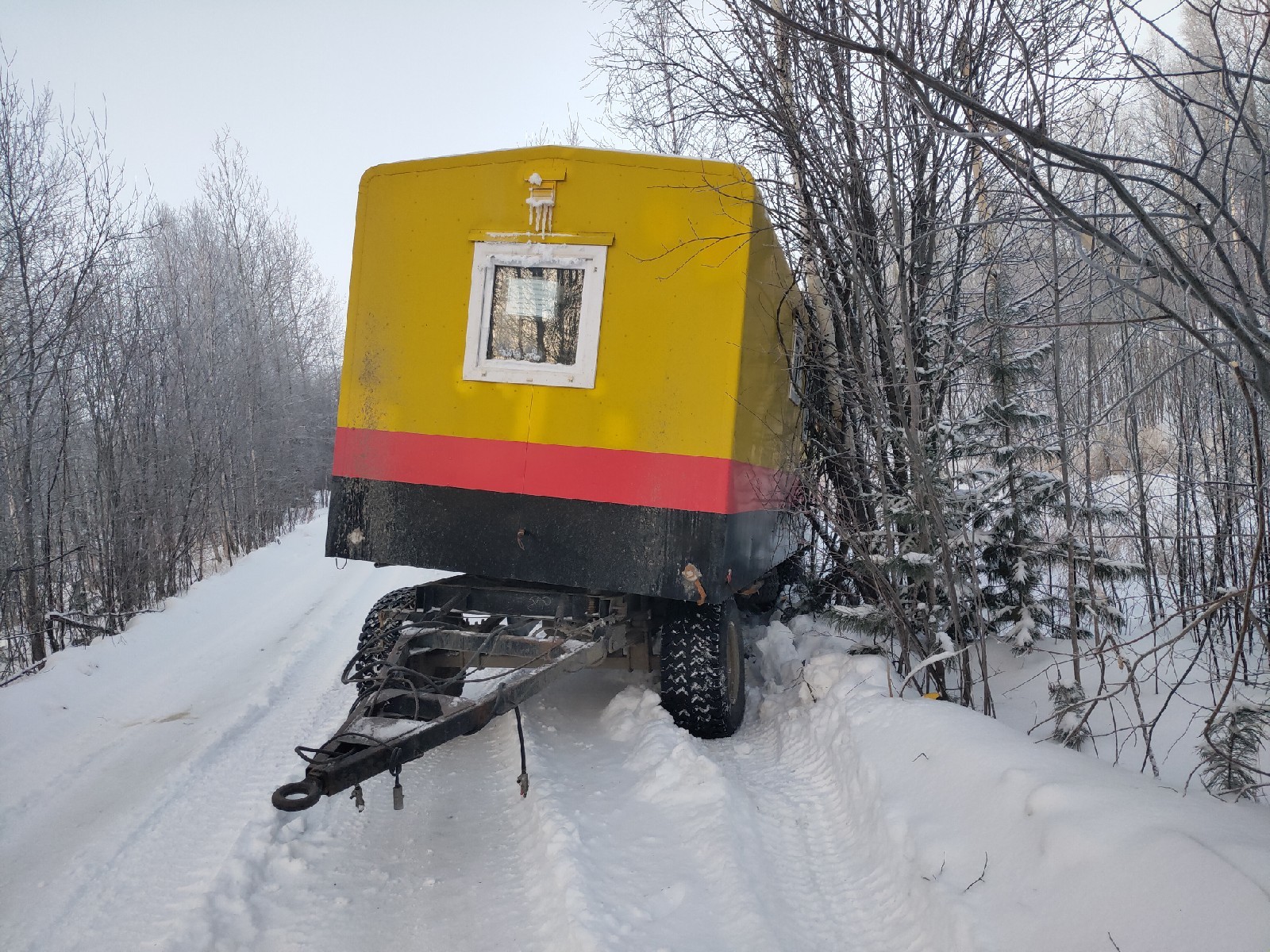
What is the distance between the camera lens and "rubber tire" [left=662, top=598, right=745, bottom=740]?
4098 millimetres

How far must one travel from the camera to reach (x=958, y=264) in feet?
16.3

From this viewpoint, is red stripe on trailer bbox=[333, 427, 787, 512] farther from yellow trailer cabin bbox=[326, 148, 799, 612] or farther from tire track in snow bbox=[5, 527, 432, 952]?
tire track in snow bbox=[5, 527, 432, 952]

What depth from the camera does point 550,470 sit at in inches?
151

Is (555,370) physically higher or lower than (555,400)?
higher

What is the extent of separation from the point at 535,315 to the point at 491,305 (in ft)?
0.80

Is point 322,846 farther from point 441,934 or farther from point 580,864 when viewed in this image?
point 580,864

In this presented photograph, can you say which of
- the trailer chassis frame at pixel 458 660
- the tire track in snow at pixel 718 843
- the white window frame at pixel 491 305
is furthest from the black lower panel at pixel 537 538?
the tire track in snow at pixel 718 843

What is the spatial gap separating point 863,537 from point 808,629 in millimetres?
1550

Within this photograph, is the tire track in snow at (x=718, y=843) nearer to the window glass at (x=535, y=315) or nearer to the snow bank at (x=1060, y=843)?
the snow bank at (x=1060, y=843)

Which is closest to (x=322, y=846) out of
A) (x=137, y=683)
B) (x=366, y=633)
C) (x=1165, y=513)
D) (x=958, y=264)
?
(x=366, y=633)

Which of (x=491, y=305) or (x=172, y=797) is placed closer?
(x=172, y=797)

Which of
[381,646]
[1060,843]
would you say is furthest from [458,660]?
[1060,843]

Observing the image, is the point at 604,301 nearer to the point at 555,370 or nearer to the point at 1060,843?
the point at 555,370

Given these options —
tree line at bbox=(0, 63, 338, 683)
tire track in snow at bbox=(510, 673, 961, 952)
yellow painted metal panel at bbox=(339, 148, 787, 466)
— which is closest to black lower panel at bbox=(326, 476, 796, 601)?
yellow painted metal panel at bbox=(339, 148, 787, 466)
